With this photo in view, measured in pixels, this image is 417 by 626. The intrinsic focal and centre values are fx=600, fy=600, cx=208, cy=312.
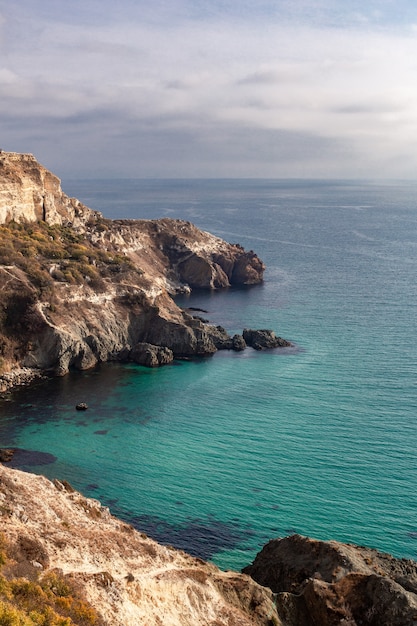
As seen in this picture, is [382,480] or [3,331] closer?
[382,480]

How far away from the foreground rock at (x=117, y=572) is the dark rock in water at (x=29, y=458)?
74.4 ft

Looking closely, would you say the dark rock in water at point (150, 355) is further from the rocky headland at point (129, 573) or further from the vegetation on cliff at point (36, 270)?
the vegetation on cliff at point (36, 270)

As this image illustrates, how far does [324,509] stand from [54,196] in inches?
4119

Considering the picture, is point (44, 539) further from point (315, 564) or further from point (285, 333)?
point (285, 333)

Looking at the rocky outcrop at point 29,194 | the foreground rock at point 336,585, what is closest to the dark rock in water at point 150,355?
the rocky outcrop at point 29,194

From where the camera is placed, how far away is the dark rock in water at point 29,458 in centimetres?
6201

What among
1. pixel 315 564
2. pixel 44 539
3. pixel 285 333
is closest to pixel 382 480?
pixel 315 564

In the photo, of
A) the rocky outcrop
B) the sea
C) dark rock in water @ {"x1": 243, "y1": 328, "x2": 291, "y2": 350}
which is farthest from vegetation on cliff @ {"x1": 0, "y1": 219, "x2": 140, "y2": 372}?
dark rock in water @ {"x1": 243, "y1": 328, "x2": 291, "y2": 350}

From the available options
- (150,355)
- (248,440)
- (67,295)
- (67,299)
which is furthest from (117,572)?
(67,295)

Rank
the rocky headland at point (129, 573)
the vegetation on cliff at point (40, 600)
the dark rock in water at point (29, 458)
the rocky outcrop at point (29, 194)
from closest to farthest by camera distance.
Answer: the vegetation on cliff at point (40, 600) < the rocky headland at point (129, 573) < the dark rock in water at point (29, 458) < the rocky outcrop at point (29, 194)

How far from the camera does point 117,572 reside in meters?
33.4

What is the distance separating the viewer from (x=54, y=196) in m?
137

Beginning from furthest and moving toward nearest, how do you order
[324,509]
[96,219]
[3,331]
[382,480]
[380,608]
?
1. [96,219]
2. [3,331]
3. [382,480]
4. [324,509]
5. [380,608]

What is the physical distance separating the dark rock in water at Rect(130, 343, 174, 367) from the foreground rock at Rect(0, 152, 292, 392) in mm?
163
